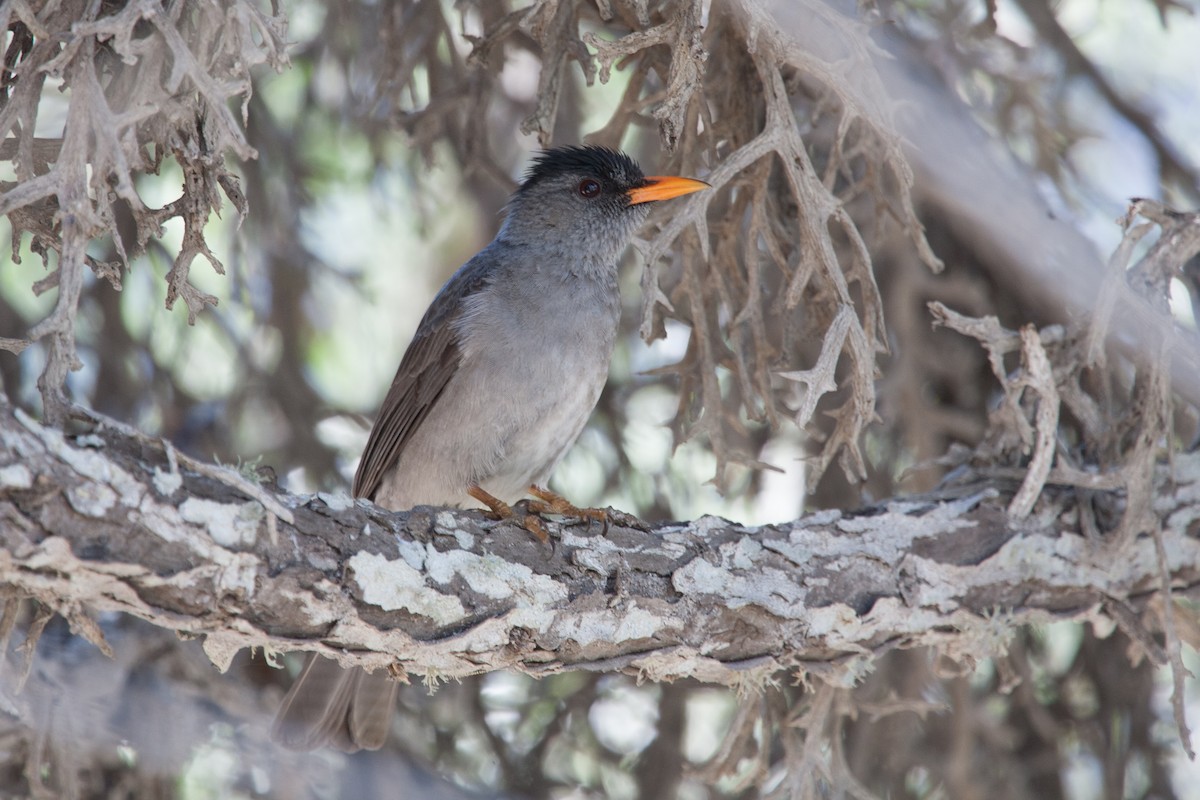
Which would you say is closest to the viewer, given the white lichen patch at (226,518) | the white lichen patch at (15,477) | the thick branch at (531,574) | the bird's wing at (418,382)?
the white lichen patch at (15,477)

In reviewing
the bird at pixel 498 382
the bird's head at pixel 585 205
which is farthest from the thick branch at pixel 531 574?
the bird's head at pixel 585 205

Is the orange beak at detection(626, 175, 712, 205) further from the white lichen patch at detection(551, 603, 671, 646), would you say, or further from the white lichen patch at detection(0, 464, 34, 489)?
the white lichen patch at detection(0, 464, 34, 489)

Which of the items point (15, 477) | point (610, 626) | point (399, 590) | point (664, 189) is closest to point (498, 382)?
point (664, 189)

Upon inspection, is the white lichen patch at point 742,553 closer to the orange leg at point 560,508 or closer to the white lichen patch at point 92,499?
the orange leg at point 560,508

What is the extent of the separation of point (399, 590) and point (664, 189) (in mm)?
1894

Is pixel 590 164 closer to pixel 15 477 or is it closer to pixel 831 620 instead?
pixel 831 620

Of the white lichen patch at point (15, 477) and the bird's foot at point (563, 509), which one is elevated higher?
the white lichen patch at point (15, 477)

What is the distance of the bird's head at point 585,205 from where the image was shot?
469 centimetres

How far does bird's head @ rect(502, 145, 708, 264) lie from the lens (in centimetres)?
469

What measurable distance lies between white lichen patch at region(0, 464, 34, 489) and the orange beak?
86.0 inches

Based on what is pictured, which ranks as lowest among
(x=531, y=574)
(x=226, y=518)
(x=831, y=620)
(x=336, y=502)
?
(x=831, y=620)

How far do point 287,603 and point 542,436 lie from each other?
162 centimetres

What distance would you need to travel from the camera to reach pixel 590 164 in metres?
4.77

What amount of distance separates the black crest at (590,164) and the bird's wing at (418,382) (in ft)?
1.95
